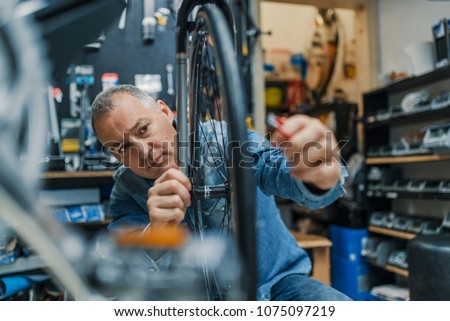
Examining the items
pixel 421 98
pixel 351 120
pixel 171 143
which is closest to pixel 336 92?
pixel 351 120

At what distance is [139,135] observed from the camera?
0.69 m

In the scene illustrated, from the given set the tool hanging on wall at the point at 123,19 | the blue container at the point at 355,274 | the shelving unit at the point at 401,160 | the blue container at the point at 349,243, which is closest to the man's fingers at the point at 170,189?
the tool hanging on wall at the point at 123,19

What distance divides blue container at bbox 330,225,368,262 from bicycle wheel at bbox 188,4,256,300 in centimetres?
138

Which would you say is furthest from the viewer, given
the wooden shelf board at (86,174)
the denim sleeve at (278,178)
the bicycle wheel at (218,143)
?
the wooden shelf board at (86,174)

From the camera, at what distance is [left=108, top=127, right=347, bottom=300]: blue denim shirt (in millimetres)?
597

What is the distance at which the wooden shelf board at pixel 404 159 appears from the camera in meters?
1.64

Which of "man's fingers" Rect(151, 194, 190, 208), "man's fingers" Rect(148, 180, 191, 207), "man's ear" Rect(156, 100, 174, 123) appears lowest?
"man's fingers" Rect(151, 194, 190, 208)

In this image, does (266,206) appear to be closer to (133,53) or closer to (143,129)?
(143,129)

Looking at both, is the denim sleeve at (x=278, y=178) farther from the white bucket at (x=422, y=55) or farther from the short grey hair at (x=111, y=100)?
the white bucket at (x=422, y=55)

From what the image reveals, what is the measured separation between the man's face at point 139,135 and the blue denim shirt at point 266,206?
4 centimetres

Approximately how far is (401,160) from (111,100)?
156cm

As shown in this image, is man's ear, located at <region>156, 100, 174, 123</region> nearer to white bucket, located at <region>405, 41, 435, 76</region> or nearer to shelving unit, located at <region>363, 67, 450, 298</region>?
shelving unit, located at <region>363, 67, 450, 298</region>

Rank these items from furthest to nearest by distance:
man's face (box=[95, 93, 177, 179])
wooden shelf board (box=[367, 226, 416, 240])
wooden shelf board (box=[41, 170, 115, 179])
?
wooden shelf board (box=[367, 226, 416, 240]), wooden shelf board (box=[41, 170, 115, 179]), man's face (box=[95, 93, 177, 179])

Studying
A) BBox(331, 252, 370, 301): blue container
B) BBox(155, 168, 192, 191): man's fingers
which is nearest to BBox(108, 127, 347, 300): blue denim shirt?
BBox(155, 168, 192, 191): man's fingers
